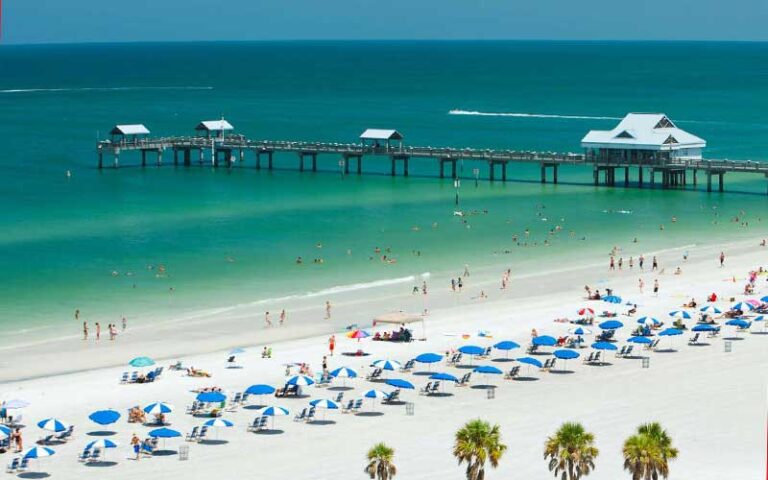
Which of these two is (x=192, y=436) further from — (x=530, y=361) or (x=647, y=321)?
(x=647, y=321)

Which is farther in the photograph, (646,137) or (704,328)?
(646,137)

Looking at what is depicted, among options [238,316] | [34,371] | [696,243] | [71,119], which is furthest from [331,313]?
[71,119]

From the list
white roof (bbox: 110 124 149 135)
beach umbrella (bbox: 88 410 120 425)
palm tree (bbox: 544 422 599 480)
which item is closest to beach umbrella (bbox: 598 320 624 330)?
beach umbrella (bbox: 88 410 120 425)

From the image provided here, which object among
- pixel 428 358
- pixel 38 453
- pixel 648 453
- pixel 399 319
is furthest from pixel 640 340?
pixel 38 453

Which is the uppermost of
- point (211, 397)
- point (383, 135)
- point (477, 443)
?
point (383, 135)

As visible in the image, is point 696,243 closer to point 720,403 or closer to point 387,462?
point 720,403

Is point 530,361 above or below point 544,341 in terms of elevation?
below

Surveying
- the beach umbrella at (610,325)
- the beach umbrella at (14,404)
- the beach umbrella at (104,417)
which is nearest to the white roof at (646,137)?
the beach umbrella at (610,325)
